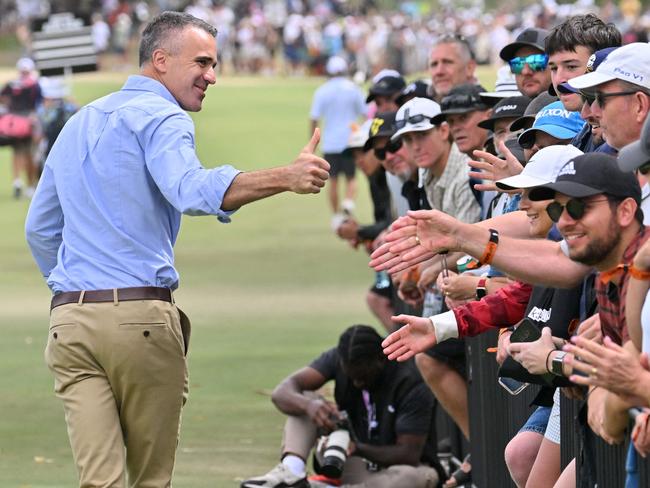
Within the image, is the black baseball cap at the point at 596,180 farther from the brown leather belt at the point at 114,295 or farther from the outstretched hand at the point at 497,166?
the brown leather belt at the point at 114,295

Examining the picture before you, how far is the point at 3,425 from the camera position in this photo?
40.7 ft

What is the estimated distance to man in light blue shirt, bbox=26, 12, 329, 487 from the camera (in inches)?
274

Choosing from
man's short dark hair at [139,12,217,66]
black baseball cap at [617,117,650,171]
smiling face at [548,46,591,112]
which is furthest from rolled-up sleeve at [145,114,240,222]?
smiling face at [548,46,591,112]

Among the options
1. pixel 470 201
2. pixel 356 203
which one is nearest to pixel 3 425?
pixel 470 201

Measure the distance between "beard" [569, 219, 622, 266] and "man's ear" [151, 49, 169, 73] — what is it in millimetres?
2560

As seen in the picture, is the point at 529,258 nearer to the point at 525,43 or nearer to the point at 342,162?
the point at 525,43

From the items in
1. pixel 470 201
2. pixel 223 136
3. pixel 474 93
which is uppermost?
pixel 474 93

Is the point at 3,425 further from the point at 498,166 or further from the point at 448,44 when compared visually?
the point at 498,166

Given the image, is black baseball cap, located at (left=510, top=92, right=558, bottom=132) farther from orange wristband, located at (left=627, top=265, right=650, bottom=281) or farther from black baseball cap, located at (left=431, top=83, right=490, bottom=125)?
orange wristband, located at (left=627, top=265, right=650, bottom=281)

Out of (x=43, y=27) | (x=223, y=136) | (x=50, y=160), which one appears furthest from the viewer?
(x=223, y=136)

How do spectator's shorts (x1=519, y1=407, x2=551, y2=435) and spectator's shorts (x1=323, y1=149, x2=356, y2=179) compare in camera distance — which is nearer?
spectator's shorts (x1=519, y1=407, x2=551, y2=435)

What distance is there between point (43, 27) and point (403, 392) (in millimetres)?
29044

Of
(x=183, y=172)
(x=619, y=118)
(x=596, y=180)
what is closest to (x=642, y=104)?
(x=619, y=118)

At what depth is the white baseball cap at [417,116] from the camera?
10.5 m
